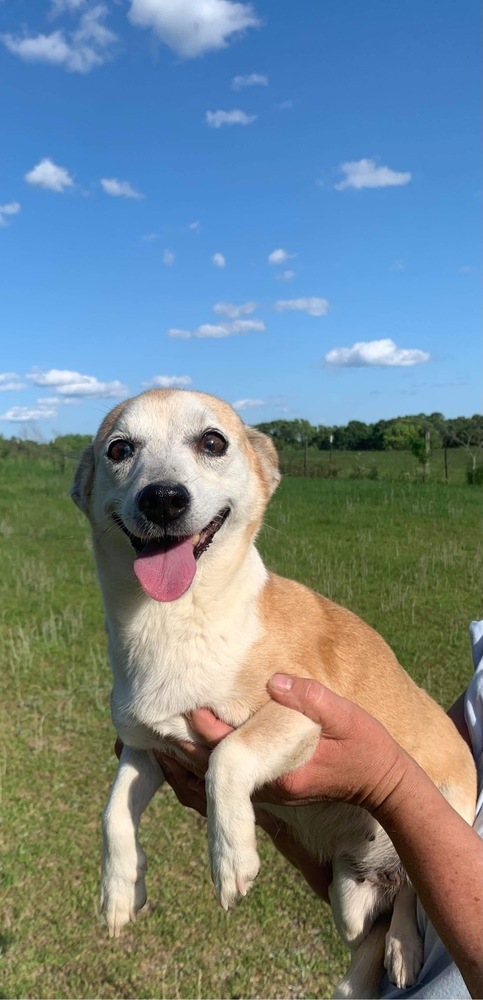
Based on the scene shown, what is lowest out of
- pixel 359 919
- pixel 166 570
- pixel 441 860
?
pixel 359 919

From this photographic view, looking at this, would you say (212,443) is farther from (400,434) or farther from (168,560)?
(400,434)

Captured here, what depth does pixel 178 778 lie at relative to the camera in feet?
6.95

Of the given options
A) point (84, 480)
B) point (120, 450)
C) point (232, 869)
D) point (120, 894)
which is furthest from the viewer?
point (84, 480)

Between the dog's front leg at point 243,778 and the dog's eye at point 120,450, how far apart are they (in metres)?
0.89

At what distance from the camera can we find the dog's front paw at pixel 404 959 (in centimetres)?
192

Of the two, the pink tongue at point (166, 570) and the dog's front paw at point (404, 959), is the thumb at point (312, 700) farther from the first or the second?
the dog's front paw at point (404, 959)

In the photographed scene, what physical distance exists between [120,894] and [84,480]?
127 cm

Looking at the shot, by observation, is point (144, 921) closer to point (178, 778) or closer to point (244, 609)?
point (178, 778)

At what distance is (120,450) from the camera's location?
221 cm

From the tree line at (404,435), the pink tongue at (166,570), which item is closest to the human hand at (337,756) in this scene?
the pink tongue at (166,570)

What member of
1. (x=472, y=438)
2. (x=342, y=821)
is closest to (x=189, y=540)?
(x=342, y=821)

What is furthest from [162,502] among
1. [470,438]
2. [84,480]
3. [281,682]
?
[470,438]

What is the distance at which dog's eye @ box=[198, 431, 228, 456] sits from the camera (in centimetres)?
221

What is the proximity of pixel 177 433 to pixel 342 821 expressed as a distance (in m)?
1.27
